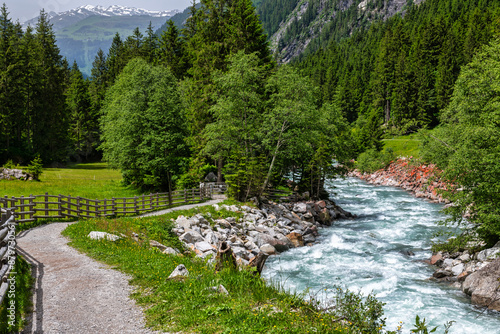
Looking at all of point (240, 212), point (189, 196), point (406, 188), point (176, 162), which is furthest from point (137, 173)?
point (406, 188)

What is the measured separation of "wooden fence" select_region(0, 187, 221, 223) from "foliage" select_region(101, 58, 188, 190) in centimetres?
461

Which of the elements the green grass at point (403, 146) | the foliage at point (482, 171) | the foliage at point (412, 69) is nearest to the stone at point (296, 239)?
the foliage at point (482, 171)

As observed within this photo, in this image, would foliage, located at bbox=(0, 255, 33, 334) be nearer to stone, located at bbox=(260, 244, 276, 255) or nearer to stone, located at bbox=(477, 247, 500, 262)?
stone, located at bbox=(260, 244, 276, 255)

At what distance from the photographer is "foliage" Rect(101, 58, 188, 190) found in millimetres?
31453

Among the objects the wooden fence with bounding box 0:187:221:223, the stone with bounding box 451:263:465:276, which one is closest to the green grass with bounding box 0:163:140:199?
the wooden fence with bounding box 0:187:221:223

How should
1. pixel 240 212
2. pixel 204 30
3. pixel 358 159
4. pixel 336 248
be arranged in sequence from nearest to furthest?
pixel 336 248, pixel 240 212, pixel 204 30, pixel 358 159

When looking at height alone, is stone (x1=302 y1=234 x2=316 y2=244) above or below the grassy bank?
below

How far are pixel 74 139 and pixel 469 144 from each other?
233ft

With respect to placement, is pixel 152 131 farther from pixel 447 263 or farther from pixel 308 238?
pixel 447 263

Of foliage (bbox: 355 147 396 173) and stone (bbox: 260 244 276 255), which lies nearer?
stone (bbox: 260 244 276 255)

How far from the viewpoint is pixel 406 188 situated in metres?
45.3

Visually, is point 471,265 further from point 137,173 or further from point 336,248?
point 137,173

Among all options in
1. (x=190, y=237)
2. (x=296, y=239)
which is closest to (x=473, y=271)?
(x=296, y=239)

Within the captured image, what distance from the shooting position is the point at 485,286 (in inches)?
520
